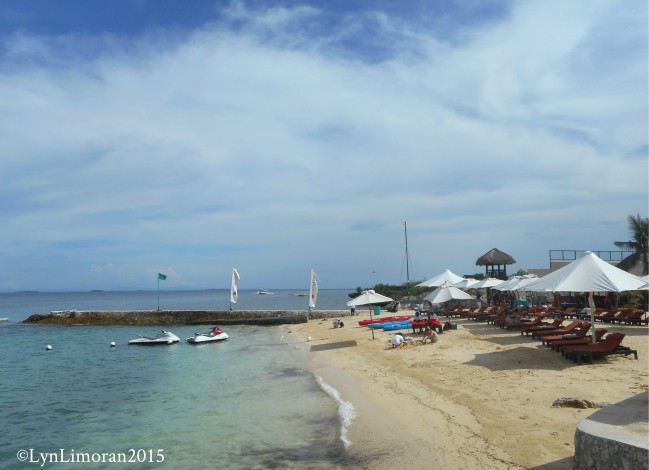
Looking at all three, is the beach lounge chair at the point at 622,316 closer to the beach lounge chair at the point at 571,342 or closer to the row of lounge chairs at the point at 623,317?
the row of lounge chairs at the point at 623,317

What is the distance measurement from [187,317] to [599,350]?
34684mm

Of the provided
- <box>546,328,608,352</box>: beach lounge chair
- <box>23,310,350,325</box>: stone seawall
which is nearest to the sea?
<box>546,328,608,352</box>: beach lounge chair

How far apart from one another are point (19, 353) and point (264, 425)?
70.0ft

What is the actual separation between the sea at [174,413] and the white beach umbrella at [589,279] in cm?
623

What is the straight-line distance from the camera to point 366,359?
50.9 feet

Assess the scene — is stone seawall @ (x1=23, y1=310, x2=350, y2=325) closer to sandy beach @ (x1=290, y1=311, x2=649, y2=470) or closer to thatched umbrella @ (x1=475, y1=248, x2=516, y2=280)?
thatched umbrella @ (x1=475, y1=248, x2=516, y2=280)

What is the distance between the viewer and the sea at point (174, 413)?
7977 millimetres

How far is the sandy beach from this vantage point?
6.62m

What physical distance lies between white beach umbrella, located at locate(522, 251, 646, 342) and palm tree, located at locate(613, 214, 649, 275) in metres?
21.9

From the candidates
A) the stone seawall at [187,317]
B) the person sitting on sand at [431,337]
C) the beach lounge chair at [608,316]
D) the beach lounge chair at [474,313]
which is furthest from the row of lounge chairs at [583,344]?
the stone seawall at [187,317]

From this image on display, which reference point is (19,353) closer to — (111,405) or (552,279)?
(111,405)

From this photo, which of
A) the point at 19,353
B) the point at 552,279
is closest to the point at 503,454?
the point at 552,279

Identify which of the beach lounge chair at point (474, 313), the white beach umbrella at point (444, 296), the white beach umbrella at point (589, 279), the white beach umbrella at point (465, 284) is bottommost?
the beach lounge chair at point (474, 313)

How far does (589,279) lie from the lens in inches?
468
